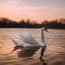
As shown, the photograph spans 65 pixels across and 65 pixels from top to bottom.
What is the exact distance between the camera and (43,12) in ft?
5.24

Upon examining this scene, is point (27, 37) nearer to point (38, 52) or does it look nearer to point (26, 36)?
point (26, 36)

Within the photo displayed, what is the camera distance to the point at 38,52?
156 cm

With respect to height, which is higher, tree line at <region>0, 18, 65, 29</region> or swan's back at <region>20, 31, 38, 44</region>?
tree line at <region>0, 18, 65, 29</region>

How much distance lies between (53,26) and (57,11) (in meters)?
0.14

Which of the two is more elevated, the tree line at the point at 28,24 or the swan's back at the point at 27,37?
the tree line at the point at 28,24

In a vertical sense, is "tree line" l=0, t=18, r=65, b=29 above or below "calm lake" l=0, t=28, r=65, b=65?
above

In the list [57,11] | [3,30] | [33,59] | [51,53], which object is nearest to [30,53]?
[33,59]

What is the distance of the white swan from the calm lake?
27 millimetres

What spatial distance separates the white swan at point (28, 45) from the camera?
153 cm

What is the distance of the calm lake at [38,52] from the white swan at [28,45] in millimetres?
27

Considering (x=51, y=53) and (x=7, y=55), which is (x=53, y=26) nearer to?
(x=51, y=53)

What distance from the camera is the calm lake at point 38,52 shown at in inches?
59.6

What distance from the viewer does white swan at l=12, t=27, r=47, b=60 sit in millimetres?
1531

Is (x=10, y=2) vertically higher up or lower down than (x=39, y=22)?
higher up
